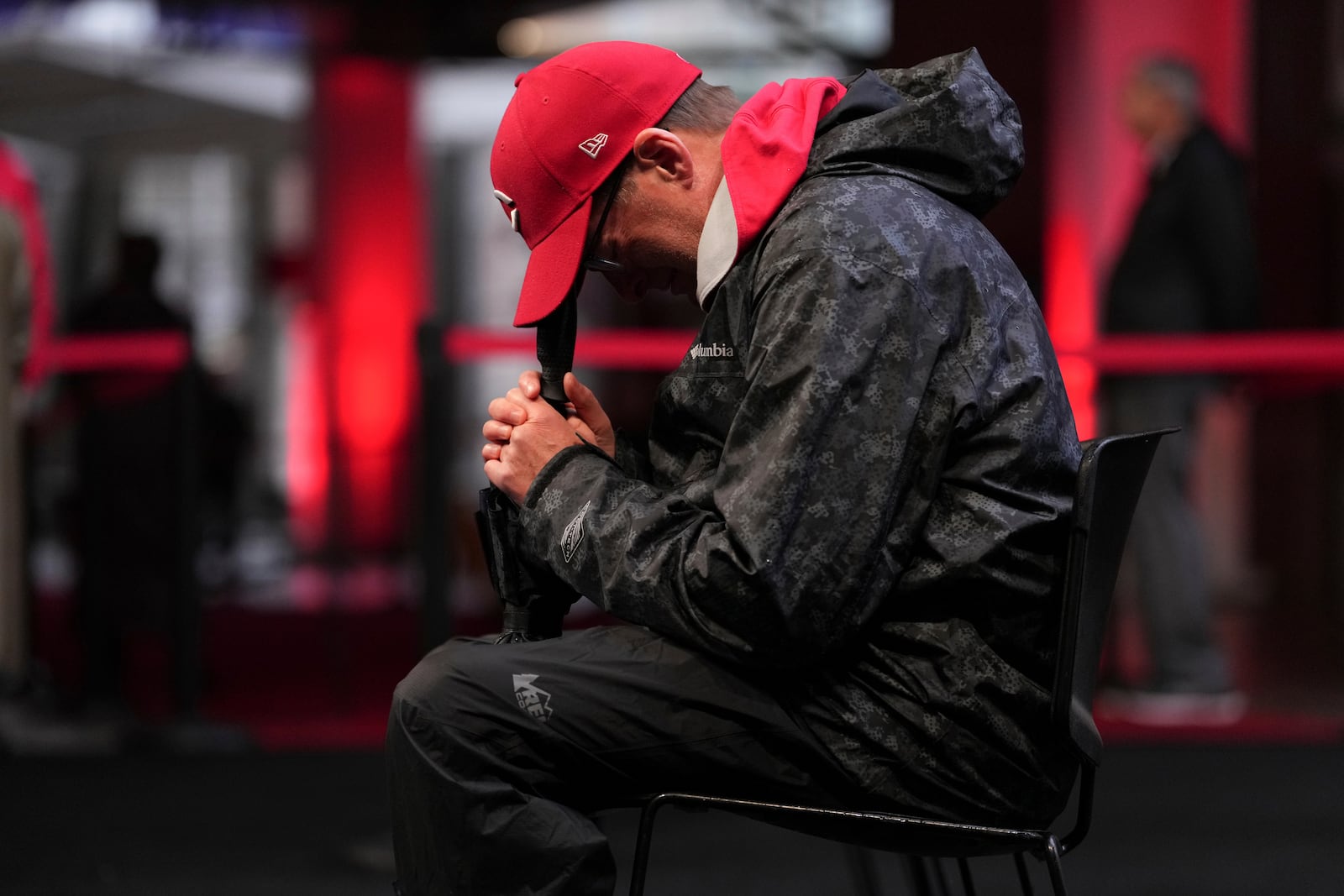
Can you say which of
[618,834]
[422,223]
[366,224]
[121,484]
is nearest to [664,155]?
[618,834]

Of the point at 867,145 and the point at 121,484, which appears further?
the point at 121,484

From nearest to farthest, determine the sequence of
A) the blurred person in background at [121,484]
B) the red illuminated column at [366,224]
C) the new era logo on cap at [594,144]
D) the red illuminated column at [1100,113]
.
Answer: the new era logo on cap at [594,144], the blurred person in background at [121,484], the red illuminated column at [1100,113], the red illuminated column at [366,224]

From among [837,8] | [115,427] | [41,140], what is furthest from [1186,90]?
[41,140]

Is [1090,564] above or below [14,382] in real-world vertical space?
above

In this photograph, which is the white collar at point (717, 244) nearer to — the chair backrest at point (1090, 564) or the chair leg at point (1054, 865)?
the chair backrest at point (1090, 564)

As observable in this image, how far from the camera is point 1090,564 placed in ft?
4.11

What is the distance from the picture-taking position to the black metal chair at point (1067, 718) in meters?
1.23

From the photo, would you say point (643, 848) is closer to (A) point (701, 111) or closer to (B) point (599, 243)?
(B) point (599, 243)

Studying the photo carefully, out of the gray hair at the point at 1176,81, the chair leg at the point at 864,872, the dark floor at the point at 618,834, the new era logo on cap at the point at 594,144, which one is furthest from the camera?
the gray hair at the point at 1176,81

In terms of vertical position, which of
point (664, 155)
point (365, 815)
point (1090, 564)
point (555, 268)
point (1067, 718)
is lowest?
point (365, 815)

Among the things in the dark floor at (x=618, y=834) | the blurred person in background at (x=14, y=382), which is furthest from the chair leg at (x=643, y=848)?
the blurred person in background at (x=14, y=382)

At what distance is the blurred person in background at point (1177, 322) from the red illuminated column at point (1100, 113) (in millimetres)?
1560

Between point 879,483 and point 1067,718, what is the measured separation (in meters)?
0.29

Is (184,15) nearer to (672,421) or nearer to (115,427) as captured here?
(115,427)
